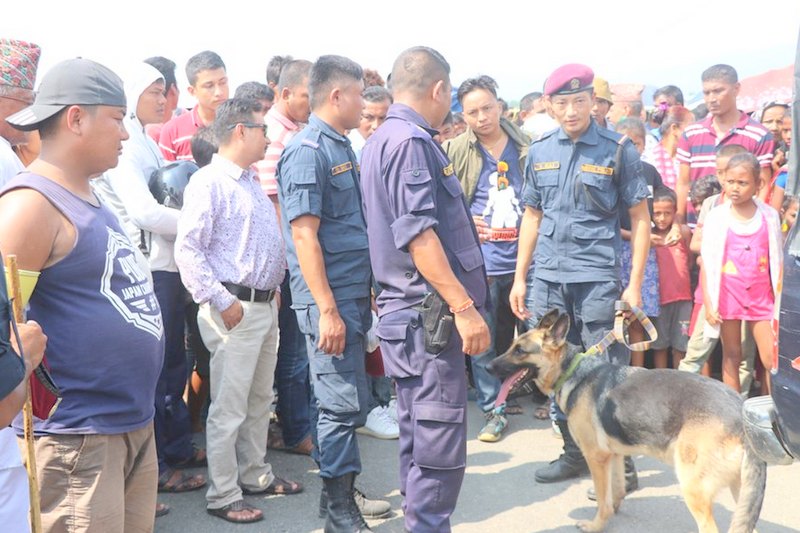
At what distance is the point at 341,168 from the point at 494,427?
2.51 metres

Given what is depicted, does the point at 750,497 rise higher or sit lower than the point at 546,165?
lower

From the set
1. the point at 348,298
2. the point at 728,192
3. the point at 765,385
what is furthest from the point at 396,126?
the point at 765,385

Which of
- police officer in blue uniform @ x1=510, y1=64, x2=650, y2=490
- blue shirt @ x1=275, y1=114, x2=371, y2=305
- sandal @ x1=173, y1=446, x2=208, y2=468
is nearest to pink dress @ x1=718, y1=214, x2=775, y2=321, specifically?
police officer in blue uniform @ x1=510, y1=64, x2=650, y2=490

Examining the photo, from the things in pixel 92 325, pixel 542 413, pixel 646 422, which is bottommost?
pixel 542 413

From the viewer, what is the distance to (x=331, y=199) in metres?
3.99

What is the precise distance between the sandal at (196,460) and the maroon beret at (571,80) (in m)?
3.27

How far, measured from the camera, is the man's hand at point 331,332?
3787 millimetres

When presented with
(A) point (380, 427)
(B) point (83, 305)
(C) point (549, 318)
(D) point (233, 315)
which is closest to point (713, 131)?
(C) point (549, 318)

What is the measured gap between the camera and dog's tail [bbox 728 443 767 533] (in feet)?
11.2

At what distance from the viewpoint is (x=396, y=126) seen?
3.39 meters

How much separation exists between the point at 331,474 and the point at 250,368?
769mm

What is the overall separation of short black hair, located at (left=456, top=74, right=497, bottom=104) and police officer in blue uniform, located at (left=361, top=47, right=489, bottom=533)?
2.38 meters

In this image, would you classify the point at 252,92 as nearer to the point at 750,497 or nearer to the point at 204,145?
the point at 204,145

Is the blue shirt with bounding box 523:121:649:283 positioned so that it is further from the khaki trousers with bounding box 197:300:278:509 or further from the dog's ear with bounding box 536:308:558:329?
the khaki trousers with bounding box 197:300:278:509
